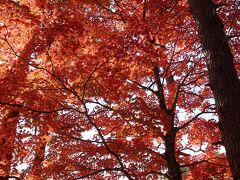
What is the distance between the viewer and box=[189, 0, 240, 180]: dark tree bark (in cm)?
484

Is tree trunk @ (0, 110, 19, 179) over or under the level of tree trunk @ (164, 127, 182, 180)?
over

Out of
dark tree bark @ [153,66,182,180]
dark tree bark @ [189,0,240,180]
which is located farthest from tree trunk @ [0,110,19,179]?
dark tree bark @ [189,0,240,180]

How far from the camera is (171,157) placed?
757 centimetres

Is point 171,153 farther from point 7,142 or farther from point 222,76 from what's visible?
point 7,142

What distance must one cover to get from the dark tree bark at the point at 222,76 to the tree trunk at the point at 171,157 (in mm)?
2598

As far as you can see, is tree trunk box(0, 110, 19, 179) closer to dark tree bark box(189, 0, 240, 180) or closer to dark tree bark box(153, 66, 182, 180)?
dark tree bark box(153, 66, 182, 180)

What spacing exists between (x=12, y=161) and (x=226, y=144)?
20.5 feet

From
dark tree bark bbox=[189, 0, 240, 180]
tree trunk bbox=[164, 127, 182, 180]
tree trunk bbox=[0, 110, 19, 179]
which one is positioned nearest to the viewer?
dark tree bark bbox=[189, 0, 240, 180]

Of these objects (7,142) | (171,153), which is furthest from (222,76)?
(7,142)

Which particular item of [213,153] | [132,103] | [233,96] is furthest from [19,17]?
[213,153]

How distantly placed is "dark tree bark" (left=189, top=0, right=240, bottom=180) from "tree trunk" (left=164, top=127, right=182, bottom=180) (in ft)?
Result: 8.52

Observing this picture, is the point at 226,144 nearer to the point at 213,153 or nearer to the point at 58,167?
the point at 58,167

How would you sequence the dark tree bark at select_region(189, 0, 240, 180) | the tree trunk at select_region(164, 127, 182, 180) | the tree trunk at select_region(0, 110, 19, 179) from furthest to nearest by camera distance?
the tree trunk at select_region(0, 110, 19, 179) → the tree trunk at select_region(164, 127, 182, 180) → the dark tree bark at select_region(189, 0, 240, 180)

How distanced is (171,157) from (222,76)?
3.03 metres
